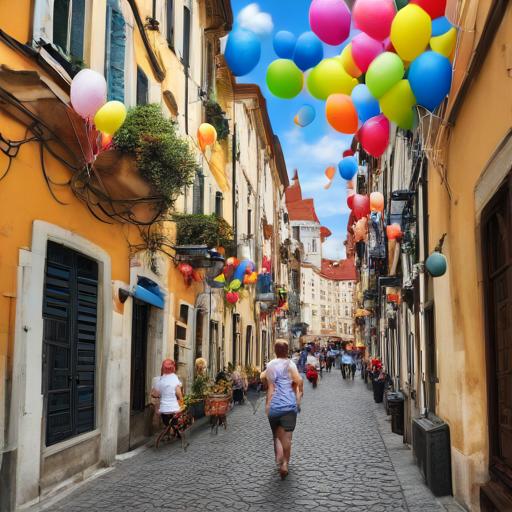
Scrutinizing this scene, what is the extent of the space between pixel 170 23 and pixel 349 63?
806 cm

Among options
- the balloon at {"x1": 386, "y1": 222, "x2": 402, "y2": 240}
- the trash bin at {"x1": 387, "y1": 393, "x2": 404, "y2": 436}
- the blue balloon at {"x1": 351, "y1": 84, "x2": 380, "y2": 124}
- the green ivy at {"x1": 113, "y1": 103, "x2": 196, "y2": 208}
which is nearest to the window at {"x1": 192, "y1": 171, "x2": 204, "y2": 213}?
the balloon at {"x1": 386, "y1": 222, "x2": 402, "y2": 240}

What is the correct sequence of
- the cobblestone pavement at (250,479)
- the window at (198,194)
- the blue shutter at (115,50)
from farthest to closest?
the window at (198,194)
the blue shutter at (115,50)
the cobblestone pavement at (250,479)

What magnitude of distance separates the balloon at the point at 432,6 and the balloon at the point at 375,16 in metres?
0.23

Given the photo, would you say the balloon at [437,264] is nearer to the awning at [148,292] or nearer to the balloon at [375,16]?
the balloon at [375,16]

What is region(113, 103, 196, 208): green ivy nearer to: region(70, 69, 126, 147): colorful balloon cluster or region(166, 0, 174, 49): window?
region(70, 69, 126, 147): colorful balloon cluster

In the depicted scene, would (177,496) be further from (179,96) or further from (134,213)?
(179,96)

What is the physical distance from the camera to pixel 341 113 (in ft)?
23.0

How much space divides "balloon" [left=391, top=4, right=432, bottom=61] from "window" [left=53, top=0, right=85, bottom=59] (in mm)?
4552

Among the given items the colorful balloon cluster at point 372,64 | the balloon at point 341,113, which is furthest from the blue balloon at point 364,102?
the balloon at point 341,113

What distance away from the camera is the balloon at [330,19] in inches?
250

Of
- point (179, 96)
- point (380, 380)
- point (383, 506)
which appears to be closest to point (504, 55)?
point (383, 506)

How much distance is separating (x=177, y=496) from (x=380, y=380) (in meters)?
13.4

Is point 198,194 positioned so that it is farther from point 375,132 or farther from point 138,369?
point 375,132

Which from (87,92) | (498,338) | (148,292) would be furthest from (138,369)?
(498,338)
